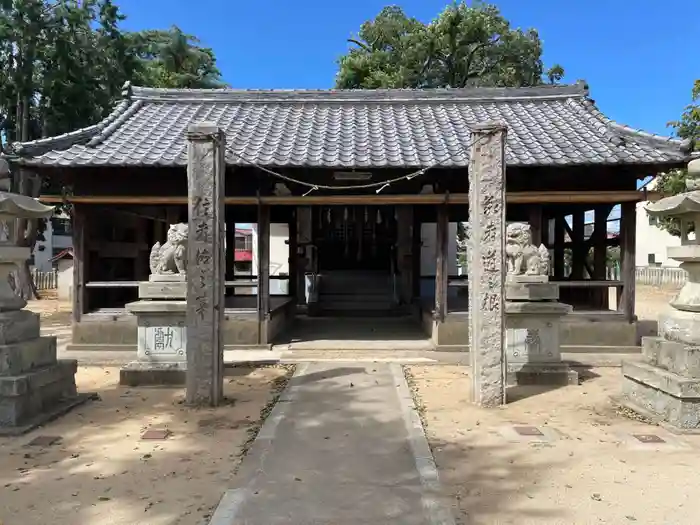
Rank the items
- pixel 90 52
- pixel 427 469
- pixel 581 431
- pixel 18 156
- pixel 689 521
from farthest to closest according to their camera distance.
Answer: pixel 90 52 < pixel 18 156 < pixel 581 431 < pixel 427 469 < pixel 689 521

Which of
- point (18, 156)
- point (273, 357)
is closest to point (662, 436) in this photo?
point (273, 357)

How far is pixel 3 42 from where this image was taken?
15.1m

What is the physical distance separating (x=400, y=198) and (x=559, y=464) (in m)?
5.74

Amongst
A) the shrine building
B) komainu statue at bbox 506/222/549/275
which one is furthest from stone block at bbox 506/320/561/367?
the shrine building

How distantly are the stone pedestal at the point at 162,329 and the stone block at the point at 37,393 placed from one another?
106cm

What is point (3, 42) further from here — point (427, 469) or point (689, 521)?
point (689, 521)

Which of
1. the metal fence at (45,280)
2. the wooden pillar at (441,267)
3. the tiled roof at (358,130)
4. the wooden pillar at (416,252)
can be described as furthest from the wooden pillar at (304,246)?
the metal fence at (45,280)

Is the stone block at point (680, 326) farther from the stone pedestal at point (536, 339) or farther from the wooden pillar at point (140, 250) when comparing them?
the wooden pillar at point (140, 250)

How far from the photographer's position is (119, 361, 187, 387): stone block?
284 inches

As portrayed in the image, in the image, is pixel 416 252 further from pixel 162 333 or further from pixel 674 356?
pixel 674 356

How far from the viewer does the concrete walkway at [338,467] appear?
11.5 feet

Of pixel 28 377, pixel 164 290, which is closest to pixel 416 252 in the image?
pixel 164 290

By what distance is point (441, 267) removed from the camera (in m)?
9.77

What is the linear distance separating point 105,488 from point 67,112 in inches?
600
